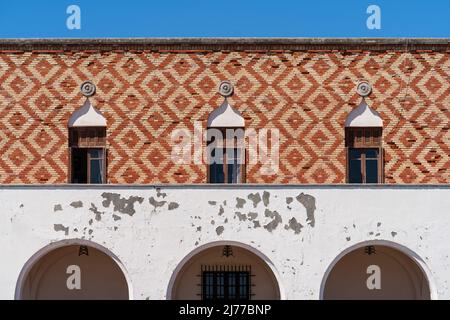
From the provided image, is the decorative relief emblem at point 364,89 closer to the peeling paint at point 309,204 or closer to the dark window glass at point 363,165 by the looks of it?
the dark window glass at point 363,165

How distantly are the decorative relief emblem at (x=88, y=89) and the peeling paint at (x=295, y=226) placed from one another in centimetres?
525

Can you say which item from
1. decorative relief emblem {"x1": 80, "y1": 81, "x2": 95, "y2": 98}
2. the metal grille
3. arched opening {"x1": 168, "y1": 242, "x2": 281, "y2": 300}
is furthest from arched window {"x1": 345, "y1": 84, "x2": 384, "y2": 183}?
decorative relief emblem {"x1": 80, "y1": 81, "x2": 95, "y2": 98}

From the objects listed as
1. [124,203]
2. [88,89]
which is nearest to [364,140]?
[124,203]

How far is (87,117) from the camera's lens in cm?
1841

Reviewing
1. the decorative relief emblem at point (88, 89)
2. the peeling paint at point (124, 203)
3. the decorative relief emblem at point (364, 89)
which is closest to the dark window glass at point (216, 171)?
the peeling paint at point (124, 203)

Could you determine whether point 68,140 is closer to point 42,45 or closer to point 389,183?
point 42,45

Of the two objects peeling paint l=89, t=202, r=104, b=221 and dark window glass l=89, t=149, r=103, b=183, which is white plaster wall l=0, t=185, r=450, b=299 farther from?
dark window glass l=89, t=149, r=103, b=183

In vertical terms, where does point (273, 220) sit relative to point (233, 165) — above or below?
below

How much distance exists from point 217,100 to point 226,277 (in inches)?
152

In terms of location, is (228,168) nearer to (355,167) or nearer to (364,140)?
(355,167)

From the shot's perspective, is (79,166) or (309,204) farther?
(79,166)

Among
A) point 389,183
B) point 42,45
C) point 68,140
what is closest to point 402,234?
point 389,183
